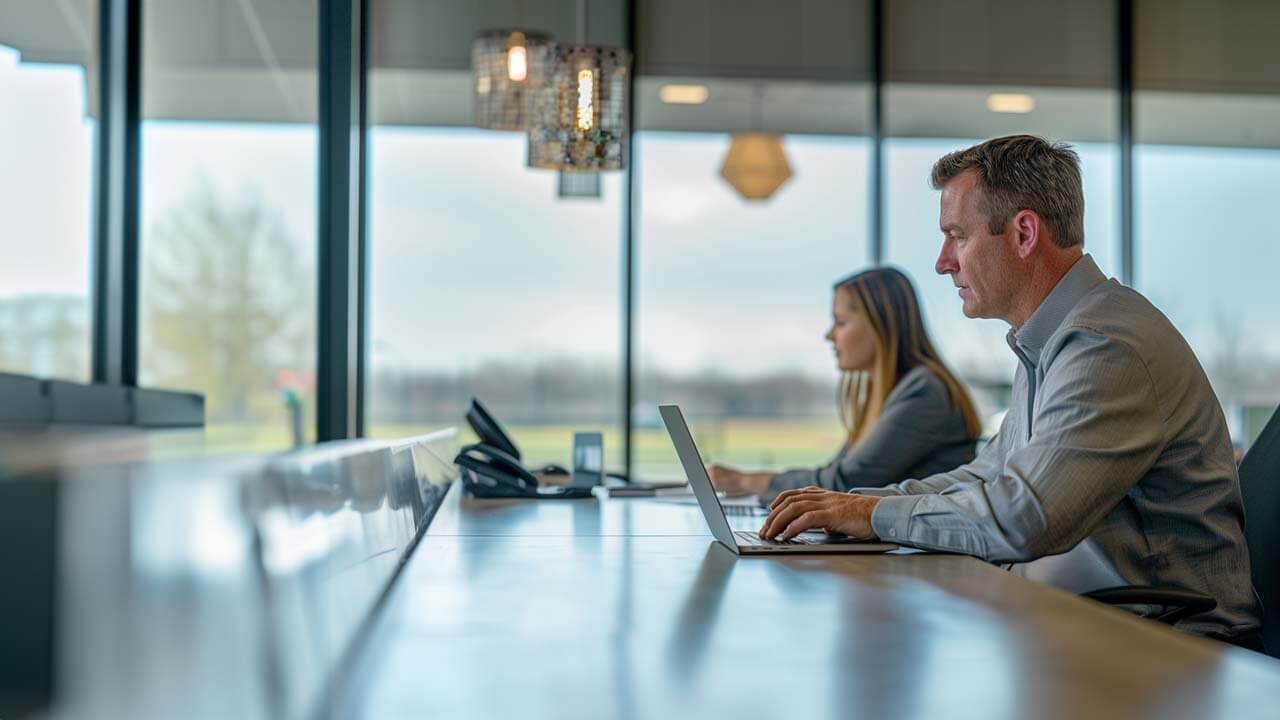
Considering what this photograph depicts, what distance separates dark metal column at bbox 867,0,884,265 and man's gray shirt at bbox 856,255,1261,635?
4079mm

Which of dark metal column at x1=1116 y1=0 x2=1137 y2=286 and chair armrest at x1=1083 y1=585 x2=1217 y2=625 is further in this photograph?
dark metal column at x1=1116 y1=0 x2=1137 y2=286

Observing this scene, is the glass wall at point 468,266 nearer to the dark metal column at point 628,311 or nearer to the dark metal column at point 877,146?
the dark metal column at point 628,311

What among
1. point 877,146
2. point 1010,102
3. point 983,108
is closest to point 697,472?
point 877,146

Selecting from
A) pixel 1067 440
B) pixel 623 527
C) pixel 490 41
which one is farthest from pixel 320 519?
pixel 490 41

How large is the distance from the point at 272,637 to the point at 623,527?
1558 millimetres

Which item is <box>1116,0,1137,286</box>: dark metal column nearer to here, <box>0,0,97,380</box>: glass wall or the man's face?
the man's face

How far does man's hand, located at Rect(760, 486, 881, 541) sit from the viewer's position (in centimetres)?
196

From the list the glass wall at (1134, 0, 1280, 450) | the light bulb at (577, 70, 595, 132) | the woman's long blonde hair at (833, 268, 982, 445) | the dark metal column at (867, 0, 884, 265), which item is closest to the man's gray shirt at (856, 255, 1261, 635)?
the woman's long blonde hair at (833, 268, 982, 445)

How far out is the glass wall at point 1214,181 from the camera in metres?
6.34

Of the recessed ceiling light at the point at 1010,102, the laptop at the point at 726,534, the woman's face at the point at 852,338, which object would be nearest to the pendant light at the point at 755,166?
the recessed ceiling light at the point at 1010,102

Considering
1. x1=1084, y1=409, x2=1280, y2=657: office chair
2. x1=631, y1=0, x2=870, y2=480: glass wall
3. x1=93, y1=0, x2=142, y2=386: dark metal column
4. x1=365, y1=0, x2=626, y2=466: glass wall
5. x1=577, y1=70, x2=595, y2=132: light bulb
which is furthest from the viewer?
x1=631, y1=0, x2=870, y2=480: glass wall

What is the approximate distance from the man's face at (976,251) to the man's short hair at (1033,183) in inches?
0.8

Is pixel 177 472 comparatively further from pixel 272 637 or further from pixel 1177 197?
pixel 1177 197

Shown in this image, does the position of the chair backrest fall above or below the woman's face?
below
